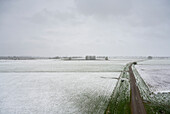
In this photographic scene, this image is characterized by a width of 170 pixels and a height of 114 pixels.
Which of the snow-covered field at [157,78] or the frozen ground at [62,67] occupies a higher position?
the snow-covered field at [157,78]

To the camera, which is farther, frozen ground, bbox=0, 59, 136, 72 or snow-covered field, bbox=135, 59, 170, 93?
frozen ground, bbox=0, 59, 136, 72

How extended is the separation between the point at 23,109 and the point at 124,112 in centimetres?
833

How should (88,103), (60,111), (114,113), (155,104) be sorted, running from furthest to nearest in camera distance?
(88,103), (155,104), (60,111), (114,113)

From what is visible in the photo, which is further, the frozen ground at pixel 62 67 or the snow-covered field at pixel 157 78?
the frozen ground at pixel 62 67

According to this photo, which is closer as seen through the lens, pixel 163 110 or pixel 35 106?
pixel 163 110

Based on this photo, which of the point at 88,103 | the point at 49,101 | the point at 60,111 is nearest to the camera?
the point at 60,111

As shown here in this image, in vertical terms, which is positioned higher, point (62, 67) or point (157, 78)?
point (157, 78)

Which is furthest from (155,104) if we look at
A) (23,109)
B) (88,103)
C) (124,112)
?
A: (23,109)

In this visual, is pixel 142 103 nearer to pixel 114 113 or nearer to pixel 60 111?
pixel 114 113

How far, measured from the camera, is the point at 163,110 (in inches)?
302

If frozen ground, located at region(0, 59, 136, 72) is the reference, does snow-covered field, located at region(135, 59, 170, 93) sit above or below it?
above

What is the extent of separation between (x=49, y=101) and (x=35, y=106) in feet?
4.48

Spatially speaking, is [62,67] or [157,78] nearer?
[157,78]

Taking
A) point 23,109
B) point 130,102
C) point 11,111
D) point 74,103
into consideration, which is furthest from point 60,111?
point 130,102
